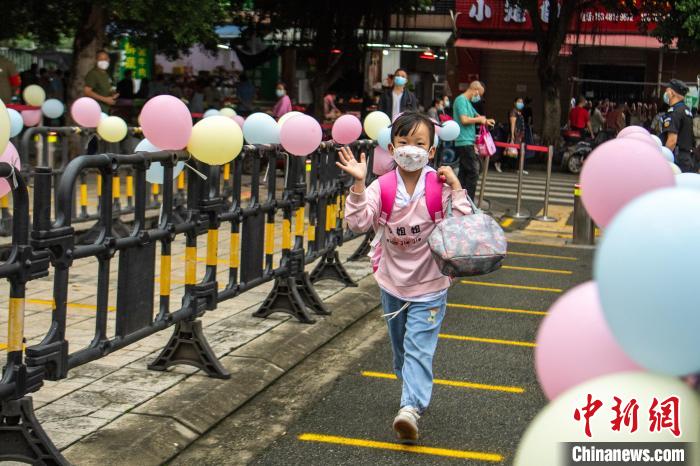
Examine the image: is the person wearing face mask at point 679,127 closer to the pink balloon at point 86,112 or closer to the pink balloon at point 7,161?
the pink balloon at point 86,112

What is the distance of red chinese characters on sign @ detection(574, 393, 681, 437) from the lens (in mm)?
2232

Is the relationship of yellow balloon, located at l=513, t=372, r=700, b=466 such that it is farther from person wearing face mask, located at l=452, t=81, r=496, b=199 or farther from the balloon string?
person wearing face mask, located at l=452, t=81, r=496, b=199

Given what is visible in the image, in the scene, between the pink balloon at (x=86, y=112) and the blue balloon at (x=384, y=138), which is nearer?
the blue balloon at (x=384, y=138)

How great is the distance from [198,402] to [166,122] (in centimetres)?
158

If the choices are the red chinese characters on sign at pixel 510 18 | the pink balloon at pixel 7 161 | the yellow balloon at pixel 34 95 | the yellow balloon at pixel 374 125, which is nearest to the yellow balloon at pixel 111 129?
the yellow balloon at pixel 374 125

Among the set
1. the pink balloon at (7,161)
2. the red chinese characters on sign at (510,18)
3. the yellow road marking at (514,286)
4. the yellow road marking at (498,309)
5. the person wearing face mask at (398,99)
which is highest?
the red chinese characters on sign at (510,18)

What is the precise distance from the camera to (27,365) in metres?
4.99

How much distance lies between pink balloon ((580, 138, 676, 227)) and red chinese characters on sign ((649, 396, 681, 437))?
0.53m

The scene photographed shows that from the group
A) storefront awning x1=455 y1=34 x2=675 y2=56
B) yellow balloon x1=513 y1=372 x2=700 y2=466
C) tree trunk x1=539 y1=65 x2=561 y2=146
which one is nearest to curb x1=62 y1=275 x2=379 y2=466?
yellow balloon x1=513 y1=372 x2=700 y2=466

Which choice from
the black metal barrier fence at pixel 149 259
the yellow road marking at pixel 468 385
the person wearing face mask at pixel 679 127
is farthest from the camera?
the person wearing face mask at pixel 679 127

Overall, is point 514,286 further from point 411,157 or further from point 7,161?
point 7,161

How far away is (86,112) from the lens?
12641 mm

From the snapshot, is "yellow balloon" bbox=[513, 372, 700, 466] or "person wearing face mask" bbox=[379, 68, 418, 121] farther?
"person wearing face mask" bbox=[379, 68, 418, 121]

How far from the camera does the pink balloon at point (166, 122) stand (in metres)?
6.40
